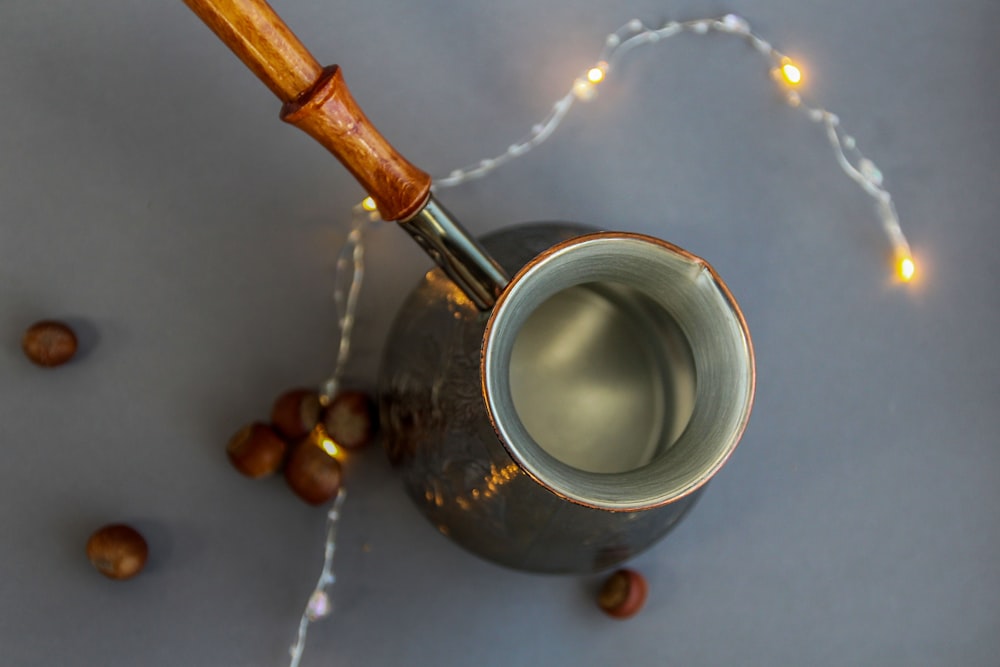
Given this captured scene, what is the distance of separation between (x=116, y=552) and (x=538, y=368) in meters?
0.43

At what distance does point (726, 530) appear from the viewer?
2.88 ft

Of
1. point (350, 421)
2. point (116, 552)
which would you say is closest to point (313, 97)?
point (350, 421)

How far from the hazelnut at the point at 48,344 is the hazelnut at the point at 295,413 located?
0.64 feet

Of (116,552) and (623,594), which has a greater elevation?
(116,552)

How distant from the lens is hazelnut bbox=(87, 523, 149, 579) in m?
0.79

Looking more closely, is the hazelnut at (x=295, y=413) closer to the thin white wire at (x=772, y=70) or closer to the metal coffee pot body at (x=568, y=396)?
the metal coffee pot body at (x=568, y=396)

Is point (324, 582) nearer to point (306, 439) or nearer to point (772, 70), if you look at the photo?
point (306, 439)

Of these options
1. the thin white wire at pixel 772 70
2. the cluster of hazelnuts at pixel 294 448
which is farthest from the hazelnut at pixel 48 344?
the thin white wire at pixel 772 70

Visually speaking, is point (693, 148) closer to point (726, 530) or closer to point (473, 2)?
point (473, 2)

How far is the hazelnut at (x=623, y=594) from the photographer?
83cm

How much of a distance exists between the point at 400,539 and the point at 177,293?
318mm

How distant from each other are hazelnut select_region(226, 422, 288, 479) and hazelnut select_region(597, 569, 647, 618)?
13.2 inches

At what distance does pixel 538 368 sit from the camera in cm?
64

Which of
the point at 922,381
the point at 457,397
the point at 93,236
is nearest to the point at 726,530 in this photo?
the point at 922,381
